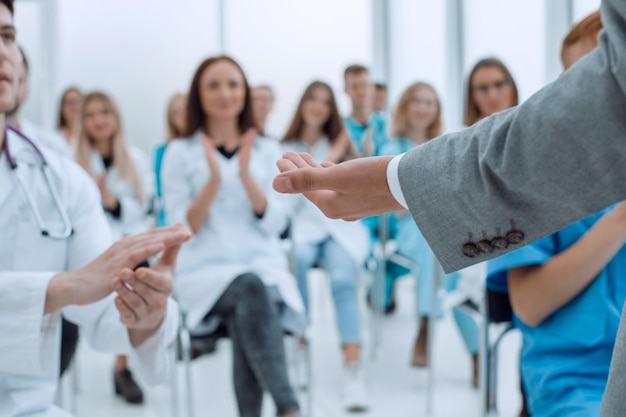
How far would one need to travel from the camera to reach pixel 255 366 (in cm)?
193

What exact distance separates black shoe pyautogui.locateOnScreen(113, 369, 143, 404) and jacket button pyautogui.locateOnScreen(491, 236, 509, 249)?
7.13ft

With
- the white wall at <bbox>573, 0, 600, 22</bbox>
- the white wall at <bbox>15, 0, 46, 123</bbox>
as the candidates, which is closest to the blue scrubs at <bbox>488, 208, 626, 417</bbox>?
the white wall at <bbox>573, 0, 600, 22</bbox>

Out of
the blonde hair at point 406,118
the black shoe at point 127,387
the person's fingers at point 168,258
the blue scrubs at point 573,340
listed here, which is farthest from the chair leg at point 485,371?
the blonde hair at point 406,118

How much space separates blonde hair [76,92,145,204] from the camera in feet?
10.1

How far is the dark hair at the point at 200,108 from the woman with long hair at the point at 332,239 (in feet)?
1.42

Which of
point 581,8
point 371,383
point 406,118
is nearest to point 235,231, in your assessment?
point 371,383

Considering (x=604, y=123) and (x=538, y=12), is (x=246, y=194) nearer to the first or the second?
(x=604, y=123)

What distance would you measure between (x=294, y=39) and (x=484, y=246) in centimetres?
566

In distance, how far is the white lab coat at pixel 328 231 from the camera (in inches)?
114

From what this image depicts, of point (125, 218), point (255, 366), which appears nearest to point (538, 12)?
point (125, 218)

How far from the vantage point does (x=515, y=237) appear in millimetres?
644

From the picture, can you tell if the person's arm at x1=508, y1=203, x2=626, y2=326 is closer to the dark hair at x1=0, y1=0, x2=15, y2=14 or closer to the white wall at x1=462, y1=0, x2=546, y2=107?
the dark hair at x1=0, y1=0, x2=15, y2=14

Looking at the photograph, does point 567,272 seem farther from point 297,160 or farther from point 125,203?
point 125,203

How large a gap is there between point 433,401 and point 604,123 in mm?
2118
